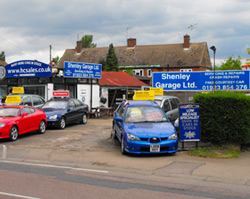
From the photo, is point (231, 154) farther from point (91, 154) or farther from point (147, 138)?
point (91, 154)

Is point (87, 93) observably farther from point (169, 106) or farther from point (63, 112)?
point (169, 106)

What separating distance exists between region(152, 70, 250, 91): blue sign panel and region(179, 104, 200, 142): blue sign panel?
9.76 metres

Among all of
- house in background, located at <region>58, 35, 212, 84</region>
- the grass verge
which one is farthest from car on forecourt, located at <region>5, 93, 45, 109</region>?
house in background, located at <region>58, 35, 212, 84</region>

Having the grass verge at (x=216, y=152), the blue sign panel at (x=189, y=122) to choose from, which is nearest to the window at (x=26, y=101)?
the blue sign panel at (x=189, y=122)

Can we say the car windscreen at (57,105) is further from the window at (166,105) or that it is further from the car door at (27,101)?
the window at (166,105)

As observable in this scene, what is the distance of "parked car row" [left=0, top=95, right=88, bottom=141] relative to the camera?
13398 mm

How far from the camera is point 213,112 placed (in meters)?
11.0

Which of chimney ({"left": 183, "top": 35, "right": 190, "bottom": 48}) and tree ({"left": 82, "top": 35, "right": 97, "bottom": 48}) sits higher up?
tree ({"left": 82, "top": 35, "right": 97, "bottom": 48})

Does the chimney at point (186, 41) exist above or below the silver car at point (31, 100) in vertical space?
above

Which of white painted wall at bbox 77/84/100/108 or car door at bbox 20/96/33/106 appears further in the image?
white painted wall at bbox 77/84/100/108

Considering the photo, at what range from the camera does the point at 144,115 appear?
11.6 m

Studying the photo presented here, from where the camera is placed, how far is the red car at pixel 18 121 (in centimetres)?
1306

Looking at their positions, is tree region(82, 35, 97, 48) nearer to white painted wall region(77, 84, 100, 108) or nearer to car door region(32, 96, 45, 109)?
white painted wall region(77, 84, 100, 108)

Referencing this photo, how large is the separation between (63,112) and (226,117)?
9.50 metres
